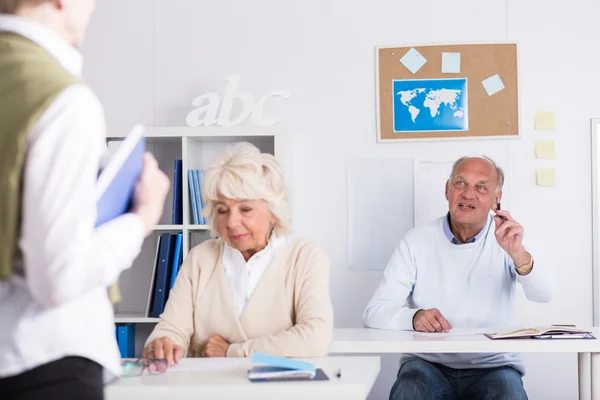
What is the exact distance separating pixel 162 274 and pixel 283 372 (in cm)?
198

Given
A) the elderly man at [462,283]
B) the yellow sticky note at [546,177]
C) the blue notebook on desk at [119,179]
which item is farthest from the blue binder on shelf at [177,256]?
the blue notebook on desk at [119,179]

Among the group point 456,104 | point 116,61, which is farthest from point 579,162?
point 116,61

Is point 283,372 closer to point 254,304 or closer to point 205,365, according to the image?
point 205,365

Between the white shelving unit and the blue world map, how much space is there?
593mm

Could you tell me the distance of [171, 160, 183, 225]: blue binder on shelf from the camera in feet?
12.5

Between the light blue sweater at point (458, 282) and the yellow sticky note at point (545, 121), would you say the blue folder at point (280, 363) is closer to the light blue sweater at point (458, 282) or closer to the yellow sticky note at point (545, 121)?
the light blue sweater at point (458, 282)

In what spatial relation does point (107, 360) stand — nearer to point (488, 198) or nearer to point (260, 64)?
point (488, 198)

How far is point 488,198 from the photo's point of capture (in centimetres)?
335

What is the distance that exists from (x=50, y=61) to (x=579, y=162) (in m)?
3.23

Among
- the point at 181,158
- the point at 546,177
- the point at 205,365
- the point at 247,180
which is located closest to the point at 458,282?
the point at 546,177

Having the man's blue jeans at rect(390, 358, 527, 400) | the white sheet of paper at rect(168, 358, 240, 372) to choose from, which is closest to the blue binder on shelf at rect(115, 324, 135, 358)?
the man's blue jeans at rect(390, 358, 527, 400)

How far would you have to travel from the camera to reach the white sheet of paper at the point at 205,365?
2062 mm

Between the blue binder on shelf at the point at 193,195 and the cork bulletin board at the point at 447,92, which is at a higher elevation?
the cork bulletin board at the point at 447,92

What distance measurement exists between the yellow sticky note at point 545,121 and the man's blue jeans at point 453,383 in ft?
4.32
